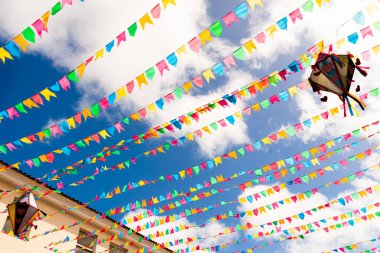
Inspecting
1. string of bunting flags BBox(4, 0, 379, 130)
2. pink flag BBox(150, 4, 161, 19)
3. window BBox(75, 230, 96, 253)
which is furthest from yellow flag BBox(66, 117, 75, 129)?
window BBox(75, 230, 96, 253)

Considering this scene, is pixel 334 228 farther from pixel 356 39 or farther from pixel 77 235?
pixel 77 235

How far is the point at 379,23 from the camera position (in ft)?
19.0

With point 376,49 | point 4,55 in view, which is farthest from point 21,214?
point 376,49

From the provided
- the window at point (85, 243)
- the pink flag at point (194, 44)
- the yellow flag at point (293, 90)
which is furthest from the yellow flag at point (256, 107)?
the window at point (85, 243)

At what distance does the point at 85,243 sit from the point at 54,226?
187 centimetres

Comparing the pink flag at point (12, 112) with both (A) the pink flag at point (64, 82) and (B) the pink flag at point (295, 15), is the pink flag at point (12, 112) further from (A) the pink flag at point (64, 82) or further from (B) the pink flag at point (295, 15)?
(B) the pink flag at point (295, 15)

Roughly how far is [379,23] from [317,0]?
3.86ft

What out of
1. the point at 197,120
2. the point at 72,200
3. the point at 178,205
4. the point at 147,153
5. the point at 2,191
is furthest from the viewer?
the point at 72,200

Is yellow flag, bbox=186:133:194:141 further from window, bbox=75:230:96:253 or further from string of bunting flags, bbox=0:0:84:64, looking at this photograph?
window, bbox=75:230:96:253

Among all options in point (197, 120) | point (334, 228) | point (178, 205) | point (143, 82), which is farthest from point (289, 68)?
point (334, 228)

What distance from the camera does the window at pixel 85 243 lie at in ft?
45.1

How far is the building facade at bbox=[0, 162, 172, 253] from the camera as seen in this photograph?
11.4 metres

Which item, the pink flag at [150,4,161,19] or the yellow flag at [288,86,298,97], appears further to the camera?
the yellow flag at [288,86,298,97]

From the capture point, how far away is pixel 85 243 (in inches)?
555
